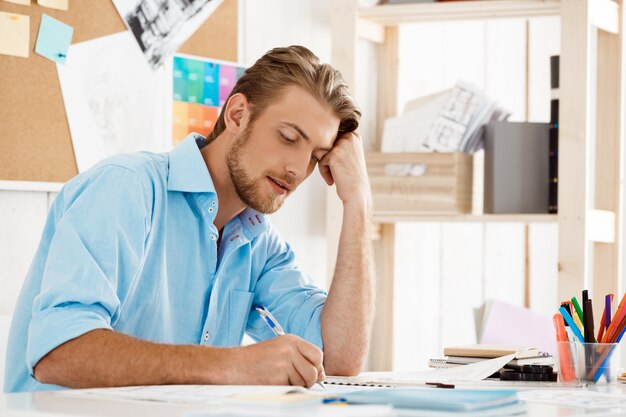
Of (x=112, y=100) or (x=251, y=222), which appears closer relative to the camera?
(x=251, y=222)

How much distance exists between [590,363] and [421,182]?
1197 millimetres

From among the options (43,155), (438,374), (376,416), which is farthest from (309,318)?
(376,416)

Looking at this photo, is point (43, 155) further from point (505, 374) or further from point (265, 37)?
point (505, 374)

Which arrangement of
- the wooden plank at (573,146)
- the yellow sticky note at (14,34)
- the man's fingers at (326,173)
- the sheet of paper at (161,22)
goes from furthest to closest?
the wooden plank at (573,146), the sheet of paper at (161,22), the man's fingers at (326,173), the yellow sticky note at (14,34)

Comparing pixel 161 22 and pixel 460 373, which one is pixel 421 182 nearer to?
pixel 161 22

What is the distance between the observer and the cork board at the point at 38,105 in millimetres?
1836

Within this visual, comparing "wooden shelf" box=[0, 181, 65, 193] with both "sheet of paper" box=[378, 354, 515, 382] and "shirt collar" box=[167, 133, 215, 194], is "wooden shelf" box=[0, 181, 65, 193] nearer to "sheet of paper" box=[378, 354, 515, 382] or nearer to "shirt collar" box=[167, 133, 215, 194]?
"shirt collar" box=[167, 133, 215, 194]

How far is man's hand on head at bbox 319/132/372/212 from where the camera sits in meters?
1.87

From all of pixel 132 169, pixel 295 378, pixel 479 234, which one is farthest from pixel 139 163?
pixel 479 234

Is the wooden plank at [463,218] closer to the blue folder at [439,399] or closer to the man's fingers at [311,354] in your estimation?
the man's fingers at [311,354]

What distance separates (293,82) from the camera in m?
1.75

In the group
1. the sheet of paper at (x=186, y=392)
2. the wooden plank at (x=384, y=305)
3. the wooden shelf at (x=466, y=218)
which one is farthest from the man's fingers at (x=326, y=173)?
the wooden plank at (x=384, y=305)

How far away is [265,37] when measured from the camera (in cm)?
255

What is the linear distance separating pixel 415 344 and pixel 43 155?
5.00 feet
